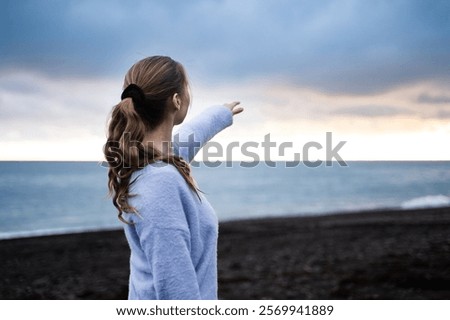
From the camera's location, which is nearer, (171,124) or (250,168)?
(171,124)

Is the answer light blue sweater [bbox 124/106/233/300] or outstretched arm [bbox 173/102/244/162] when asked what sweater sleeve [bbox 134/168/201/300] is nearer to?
light blue sweater [bbox 124/106/233/300]

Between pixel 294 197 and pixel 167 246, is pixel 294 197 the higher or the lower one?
the lower one

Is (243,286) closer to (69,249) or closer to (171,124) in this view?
(69,249)

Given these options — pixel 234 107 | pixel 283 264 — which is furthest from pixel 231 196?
pixel 234 107

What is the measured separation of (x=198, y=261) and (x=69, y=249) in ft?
20.8

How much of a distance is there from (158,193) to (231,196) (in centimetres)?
1980

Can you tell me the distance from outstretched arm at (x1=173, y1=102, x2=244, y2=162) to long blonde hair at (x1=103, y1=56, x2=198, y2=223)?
0.28m

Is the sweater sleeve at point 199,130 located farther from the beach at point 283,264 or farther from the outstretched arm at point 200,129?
the beach at point 283,264

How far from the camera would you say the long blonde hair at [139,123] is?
1.10m

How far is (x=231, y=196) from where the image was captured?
2078cm

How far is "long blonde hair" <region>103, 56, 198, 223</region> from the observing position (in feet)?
3.62
